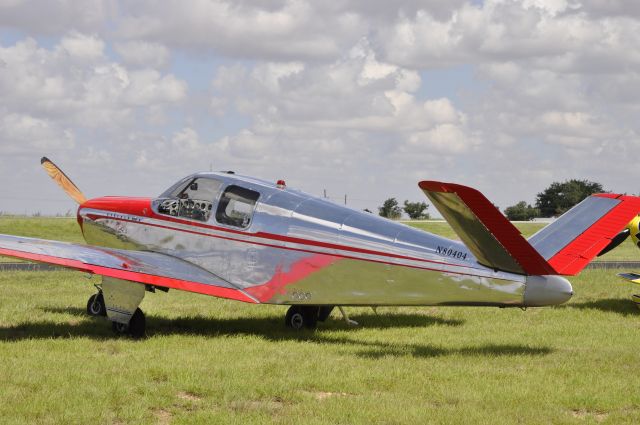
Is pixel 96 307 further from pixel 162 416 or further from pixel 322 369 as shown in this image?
pixel 162 416

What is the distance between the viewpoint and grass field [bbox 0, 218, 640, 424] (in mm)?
7574

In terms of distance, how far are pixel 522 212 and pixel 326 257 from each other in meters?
80.6

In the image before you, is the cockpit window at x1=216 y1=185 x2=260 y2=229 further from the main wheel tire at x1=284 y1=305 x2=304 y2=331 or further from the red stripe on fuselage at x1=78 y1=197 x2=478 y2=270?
the main wheel tire at x1=284 y1=305 x2=304 y2=331

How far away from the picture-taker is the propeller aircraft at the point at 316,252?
9984 millimetres

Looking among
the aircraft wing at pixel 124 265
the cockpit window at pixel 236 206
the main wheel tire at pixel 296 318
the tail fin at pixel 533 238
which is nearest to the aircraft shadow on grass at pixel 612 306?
the tail fin at pixel 533 238

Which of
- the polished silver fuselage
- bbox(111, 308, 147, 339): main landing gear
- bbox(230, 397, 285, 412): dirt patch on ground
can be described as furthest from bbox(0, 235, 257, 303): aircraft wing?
bbox(230, 397, 285, 412): dirt patch on ground

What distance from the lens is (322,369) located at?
9.48 metres

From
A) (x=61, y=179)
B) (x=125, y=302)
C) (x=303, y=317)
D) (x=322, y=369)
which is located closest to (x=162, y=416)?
(x=322, y=369)

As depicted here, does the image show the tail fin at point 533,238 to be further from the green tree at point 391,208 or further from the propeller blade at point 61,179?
the green tree at point 391,208

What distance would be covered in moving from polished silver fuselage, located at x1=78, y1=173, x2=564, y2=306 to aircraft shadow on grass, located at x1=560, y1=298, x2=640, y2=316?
6826 millimetres

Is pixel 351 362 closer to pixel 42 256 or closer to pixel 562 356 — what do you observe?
pixel 562 356

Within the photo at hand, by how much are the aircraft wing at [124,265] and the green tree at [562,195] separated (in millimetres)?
85484

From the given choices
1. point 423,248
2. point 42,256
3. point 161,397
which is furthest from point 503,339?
point 42,256

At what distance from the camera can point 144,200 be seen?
13828 millimetres
